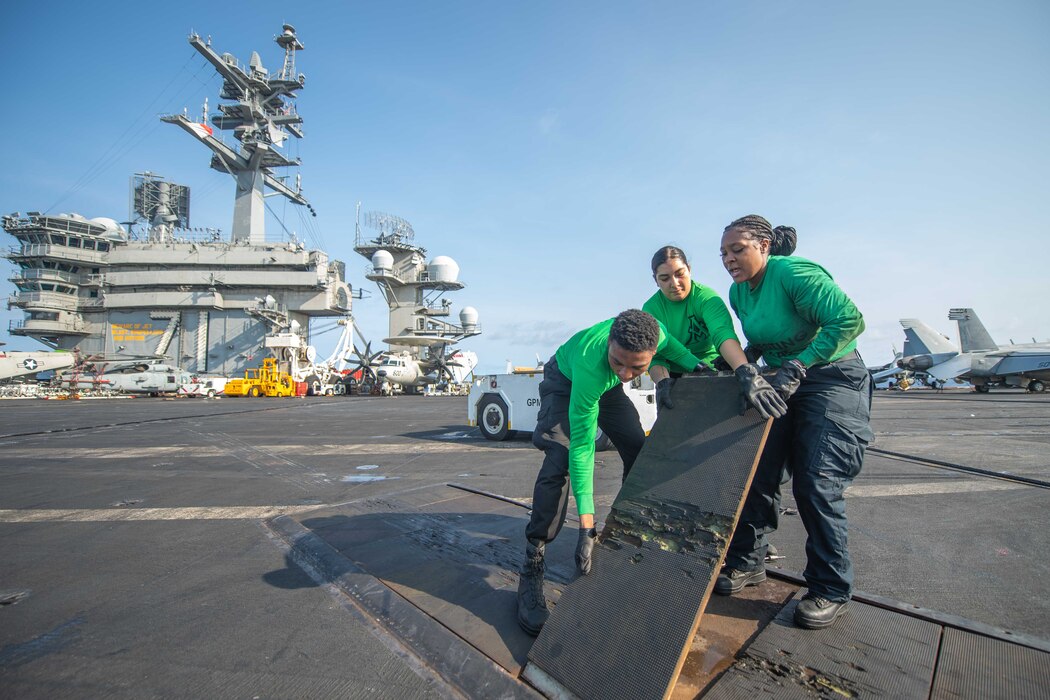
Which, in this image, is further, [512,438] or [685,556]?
[512,438]

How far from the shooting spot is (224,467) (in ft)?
21.1

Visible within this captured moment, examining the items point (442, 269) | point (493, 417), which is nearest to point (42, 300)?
point (442, 269)

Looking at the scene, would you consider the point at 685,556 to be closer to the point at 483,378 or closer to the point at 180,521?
the point at 180,521

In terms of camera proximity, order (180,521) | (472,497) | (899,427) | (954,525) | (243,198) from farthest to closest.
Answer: (243,198), (899,427), (472,497), (180,521), (954,525)

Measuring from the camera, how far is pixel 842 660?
1828mm

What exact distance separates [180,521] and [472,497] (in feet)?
8.25

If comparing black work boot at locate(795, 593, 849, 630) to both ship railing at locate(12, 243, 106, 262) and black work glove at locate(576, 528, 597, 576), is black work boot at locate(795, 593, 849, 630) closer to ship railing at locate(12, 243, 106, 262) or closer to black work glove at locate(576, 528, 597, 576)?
black work glove at locate(576, 528, 597, 576)

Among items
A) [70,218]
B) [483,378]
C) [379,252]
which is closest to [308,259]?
[379,252]

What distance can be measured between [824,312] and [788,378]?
0.42m

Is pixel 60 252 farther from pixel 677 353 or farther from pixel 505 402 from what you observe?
pixel 677 353

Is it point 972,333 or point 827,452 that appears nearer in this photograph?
point 827,452

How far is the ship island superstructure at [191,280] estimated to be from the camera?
40188mm

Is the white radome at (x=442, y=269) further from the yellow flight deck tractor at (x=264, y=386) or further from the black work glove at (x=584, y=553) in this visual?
the black work glove at (x=584, y=553)

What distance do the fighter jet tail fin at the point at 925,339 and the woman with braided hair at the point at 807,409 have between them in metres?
40.7
